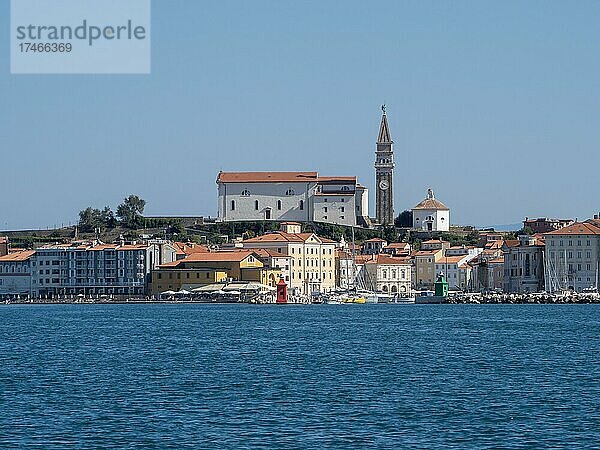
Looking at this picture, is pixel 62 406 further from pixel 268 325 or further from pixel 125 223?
pixel 125 223

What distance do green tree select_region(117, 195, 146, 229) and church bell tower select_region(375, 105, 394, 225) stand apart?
20561 millimetres

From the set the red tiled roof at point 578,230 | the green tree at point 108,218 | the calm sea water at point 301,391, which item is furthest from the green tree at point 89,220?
the calm sea water at point 301,391

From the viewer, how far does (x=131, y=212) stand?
375ft

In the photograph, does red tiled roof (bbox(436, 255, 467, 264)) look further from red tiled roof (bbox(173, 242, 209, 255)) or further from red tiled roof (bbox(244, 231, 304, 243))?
red tiled roof (bbox(173, 242, 209, 255))

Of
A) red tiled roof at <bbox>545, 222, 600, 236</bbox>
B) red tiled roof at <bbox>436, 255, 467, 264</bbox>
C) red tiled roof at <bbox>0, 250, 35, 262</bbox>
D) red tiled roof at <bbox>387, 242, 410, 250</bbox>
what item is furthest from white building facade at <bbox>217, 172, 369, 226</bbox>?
red tiled roof at <bbox>545, 222, 600, 236</bbox>

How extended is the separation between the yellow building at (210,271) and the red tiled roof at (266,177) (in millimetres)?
19369

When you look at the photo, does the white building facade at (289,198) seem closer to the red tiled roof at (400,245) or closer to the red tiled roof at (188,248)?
the red tiled roof at (400,245)

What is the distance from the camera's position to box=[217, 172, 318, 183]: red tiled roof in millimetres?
112500

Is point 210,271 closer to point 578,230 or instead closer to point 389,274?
point 389,274

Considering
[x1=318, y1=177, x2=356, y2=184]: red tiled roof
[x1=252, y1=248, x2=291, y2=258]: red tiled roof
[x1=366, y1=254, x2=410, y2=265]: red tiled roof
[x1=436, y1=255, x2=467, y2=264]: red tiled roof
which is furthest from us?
[x1=318, y1=177, x2=356, y2=184]: red tiled roof

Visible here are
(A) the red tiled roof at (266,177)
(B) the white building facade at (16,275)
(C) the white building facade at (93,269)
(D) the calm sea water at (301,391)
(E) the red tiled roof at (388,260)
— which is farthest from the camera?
(A) the red tiled roof at (266,177)

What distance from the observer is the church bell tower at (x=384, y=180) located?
118 m

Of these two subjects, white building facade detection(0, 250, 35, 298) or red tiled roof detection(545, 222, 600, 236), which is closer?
red tiled roof detection(545, 222, 600, 236)

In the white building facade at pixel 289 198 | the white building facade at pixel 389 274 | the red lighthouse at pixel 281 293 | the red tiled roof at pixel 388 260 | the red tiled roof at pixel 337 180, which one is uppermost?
the red tiled roof at pixel 337 180
